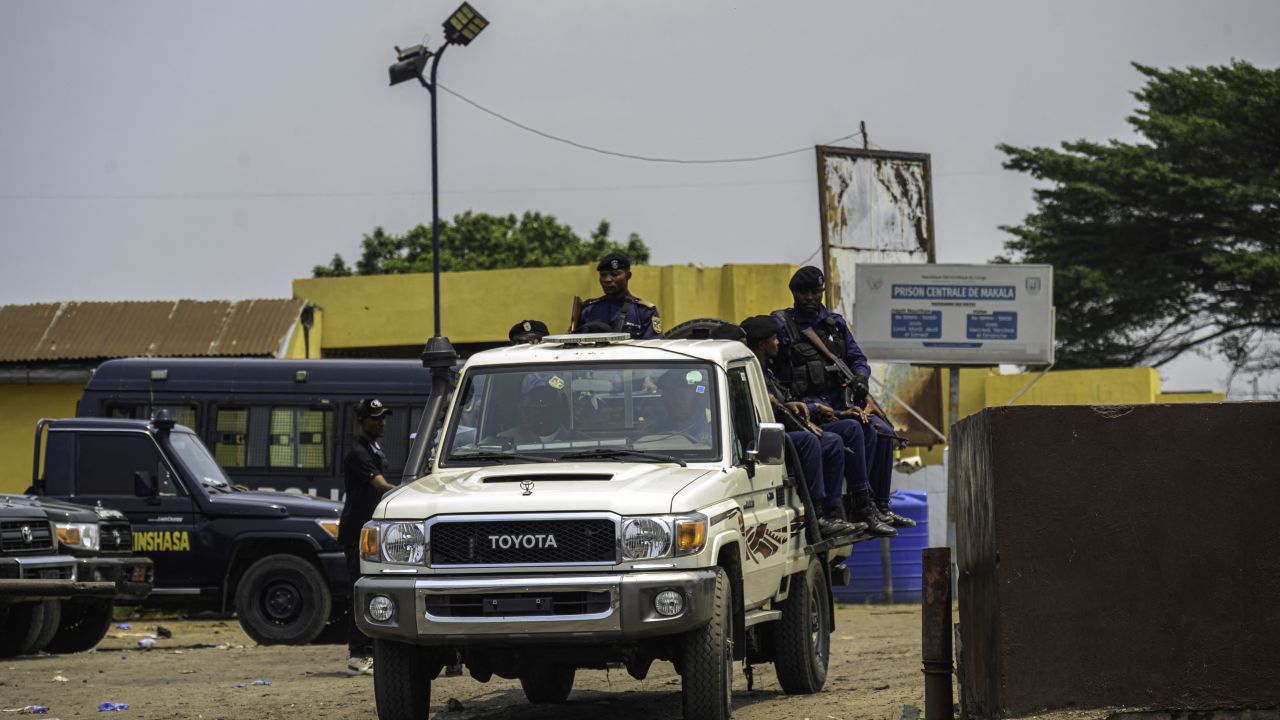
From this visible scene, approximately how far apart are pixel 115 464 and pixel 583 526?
34.2 feet

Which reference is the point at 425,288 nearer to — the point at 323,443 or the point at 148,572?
the point at 323,443

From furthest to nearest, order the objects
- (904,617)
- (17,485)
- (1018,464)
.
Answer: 1. (17,485)
2. (904,617)
3. (1018,464)

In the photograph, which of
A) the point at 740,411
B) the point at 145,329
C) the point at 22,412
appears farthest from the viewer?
the point at 145,329

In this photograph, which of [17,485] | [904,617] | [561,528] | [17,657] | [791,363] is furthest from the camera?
[17,485]

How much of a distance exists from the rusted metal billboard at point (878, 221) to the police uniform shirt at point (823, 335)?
46.8 feet

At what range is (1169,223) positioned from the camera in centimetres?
4041

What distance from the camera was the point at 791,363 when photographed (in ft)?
37.3

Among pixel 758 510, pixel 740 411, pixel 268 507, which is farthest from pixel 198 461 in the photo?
pixel 758 510

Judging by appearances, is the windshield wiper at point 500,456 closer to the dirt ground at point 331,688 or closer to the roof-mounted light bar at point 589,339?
the roof-mounted light bar at point 589,339

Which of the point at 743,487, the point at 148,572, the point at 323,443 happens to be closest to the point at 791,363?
the point at 743,487

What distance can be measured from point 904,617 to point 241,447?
8035 mm

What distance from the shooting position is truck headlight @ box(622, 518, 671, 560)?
8086 millimetres

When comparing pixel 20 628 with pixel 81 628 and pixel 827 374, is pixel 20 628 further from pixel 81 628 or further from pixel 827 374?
pixel 827 374

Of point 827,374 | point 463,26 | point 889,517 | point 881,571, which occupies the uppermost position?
point 463,26
